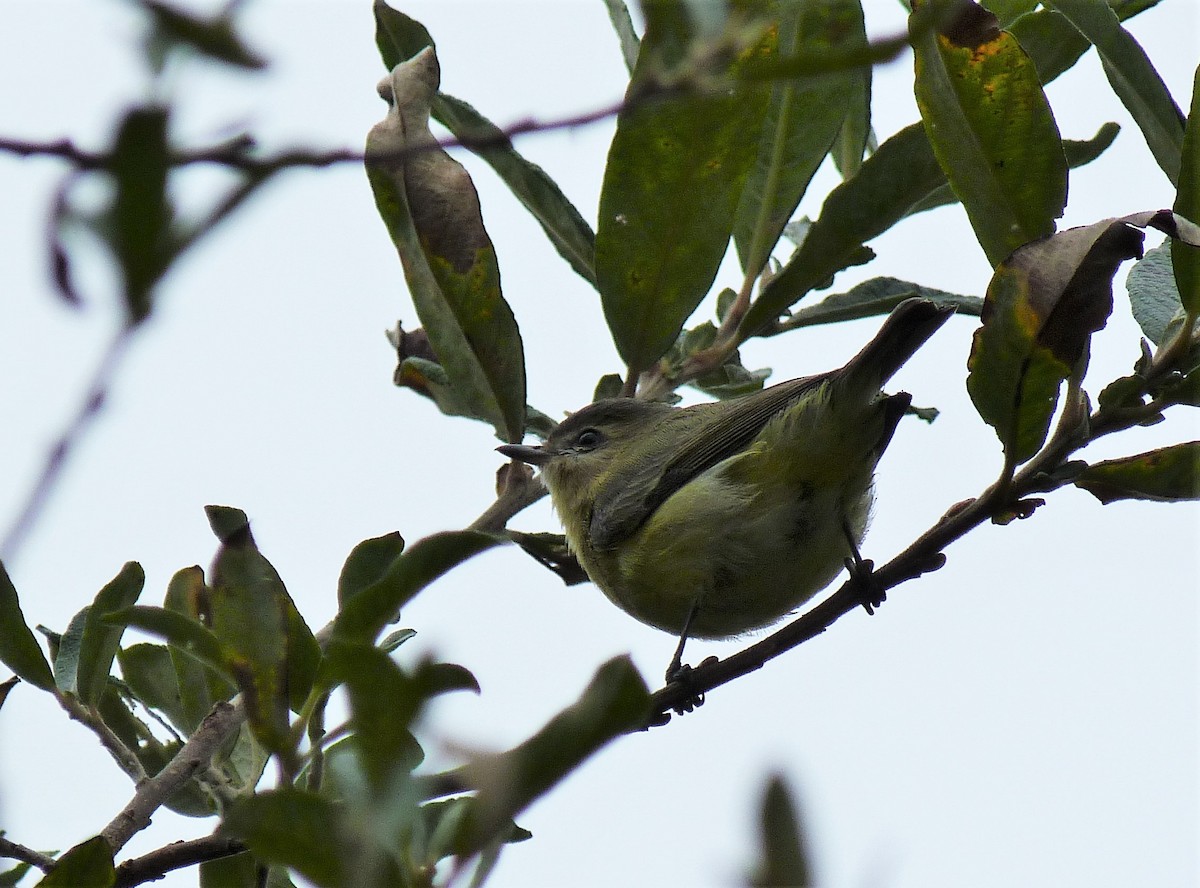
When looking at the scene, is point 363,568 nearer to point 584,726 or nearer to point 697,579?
point 584,726

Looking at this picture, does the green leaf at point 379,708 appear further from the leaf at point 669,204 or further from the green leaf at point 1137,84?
the green leaf at point 1137,84

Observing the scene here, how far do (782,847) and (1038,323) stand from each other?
1.35 meters

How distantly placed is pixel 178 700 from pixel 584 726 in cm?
158

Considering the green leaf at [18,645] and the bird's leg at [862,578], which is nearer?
the green leaf at [18,645]

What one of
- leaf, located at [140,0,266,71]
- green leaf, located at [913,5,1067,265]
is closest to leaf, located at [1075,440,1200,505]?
green leaf, located at [913,5,1067,265]

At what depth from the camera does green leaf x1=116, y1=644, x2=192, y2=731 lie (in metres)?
2.34

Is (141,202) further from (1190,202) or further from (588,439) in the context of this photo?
(588,439)

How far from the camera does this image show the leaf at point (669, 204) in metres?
2.55

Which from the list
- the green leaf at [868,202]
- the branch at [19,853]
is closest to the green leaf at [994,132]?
the green leaf at [868,202]

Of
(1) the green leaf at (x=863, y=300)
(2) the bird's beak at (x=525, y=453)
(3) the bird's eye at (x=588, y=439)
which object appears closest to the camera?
(2) the bird's beak at (x=525, y=453)

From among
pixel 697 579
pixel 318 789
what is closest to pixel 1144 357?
pixel 318 789

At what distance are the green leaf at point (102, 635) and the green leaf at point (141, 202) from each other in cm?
151

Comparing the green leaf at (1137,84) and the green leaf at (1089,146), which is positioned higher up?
the green leaf at (1089,146)

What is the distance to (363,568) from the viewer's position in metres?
1.91
